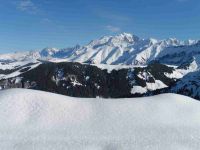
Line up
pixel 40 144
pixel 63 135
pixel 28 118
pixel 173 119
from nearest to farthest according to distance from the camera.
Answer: pixel 40 144 → pixel 63 135 → pixel 28 118 → pixel 173 119

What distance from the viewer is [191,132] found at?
4184cm

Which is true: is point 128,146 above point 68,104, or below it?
below

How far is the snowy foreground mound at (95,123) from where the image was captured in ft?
124

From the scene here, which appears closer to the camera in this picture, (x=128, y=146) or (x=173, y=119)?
(x=128, y=146)

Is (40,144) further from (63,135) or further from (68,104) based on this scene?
(68,104)

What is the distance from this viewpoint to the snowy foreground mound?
1484 inches

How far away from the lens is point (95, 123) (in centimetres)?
4306

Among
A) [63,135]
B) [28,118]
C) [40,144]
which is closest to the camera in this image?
[40,144]

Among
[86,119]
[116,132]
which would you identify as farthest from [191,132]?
[86,119]

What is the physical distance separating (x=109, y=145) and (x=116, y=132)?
11.7 feet

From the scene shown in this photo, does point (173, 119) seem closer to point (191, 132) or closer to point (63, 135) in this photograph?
point (191, 132)

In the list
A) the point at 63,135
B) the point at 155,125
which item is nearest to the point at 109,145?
the point at 63,135

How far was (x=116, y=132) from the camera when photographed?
41031mm

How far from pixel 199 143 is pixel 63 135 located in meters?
14.8
